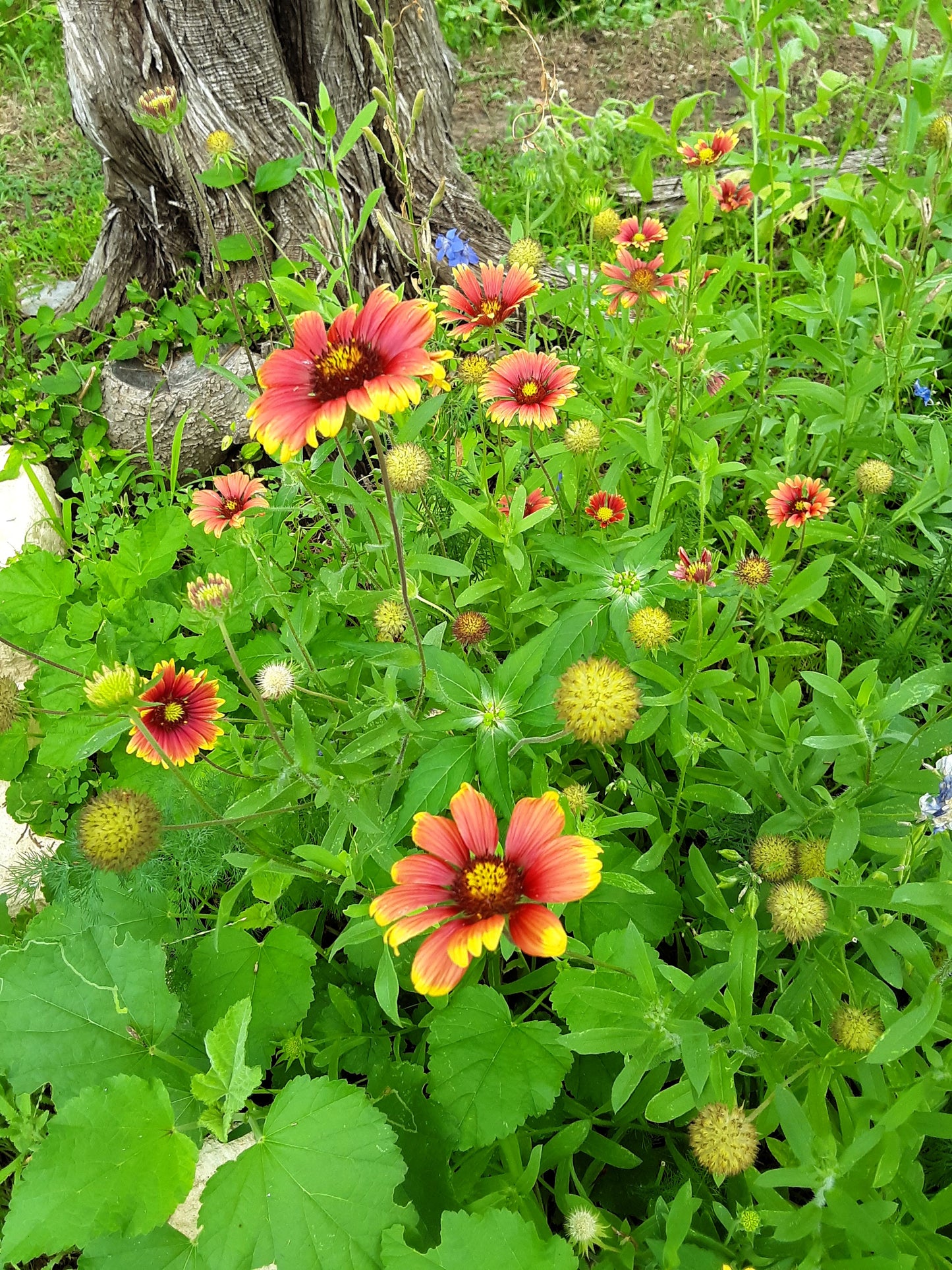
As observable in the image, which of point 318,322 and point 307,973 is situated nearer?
point 318,322

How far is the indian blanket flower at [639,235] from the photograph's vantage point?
211 cm

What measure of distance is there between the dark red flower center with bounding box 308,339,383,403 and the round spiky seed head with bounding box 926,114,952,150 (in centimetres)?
144

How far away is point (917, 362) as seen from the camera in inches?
82.2

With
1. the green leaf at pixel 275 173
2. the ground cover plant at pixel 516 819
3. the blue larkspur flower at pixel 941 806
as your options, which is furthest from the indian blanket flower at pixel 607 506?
the green leaf at pixel 275 173

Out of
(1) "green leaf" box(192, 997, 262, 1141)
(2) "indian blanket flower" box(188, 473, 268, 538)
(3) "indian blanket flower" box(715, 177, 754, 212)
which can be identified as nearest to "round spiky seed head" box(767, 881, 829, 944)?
(1) "green leaf" box(192, 997, 262, 1141)

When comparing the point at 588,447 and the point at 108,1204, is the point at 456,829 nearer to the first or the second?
the point at 108,1204

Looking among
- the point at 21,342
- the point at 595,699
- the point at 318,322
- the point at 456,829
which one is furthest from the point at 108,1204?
the point at 21,342

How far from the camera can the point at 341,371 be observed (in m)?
1.17

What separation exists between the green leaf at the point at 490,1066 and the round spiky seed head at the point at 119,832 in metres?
0.56

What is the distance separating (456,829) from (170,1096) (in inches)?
30.1

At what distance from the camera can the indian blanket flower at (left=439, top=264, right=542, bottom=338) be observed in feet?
5.64

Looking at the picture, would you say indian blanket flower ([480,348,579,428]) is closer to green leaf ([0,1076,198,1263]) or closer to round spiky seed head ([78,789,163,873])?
round spiky seed head ([78,789,163,873])

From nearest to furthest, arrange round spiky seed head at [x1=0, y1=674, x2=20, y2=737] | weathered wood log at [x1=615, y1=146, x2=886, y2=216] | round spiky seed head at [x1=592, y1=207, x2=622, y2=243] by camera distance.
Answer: round spiky seed head at [x1=0, y1=674, x2=20, y2=737] < round spiky seed head at [x1=592, y1=207, x2=622, y2=243] < weathered wood log at [x1=615, y1=146, x2=886, y2=216]

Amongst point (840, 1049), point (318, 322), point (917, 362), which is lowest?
point (840, 1049)
